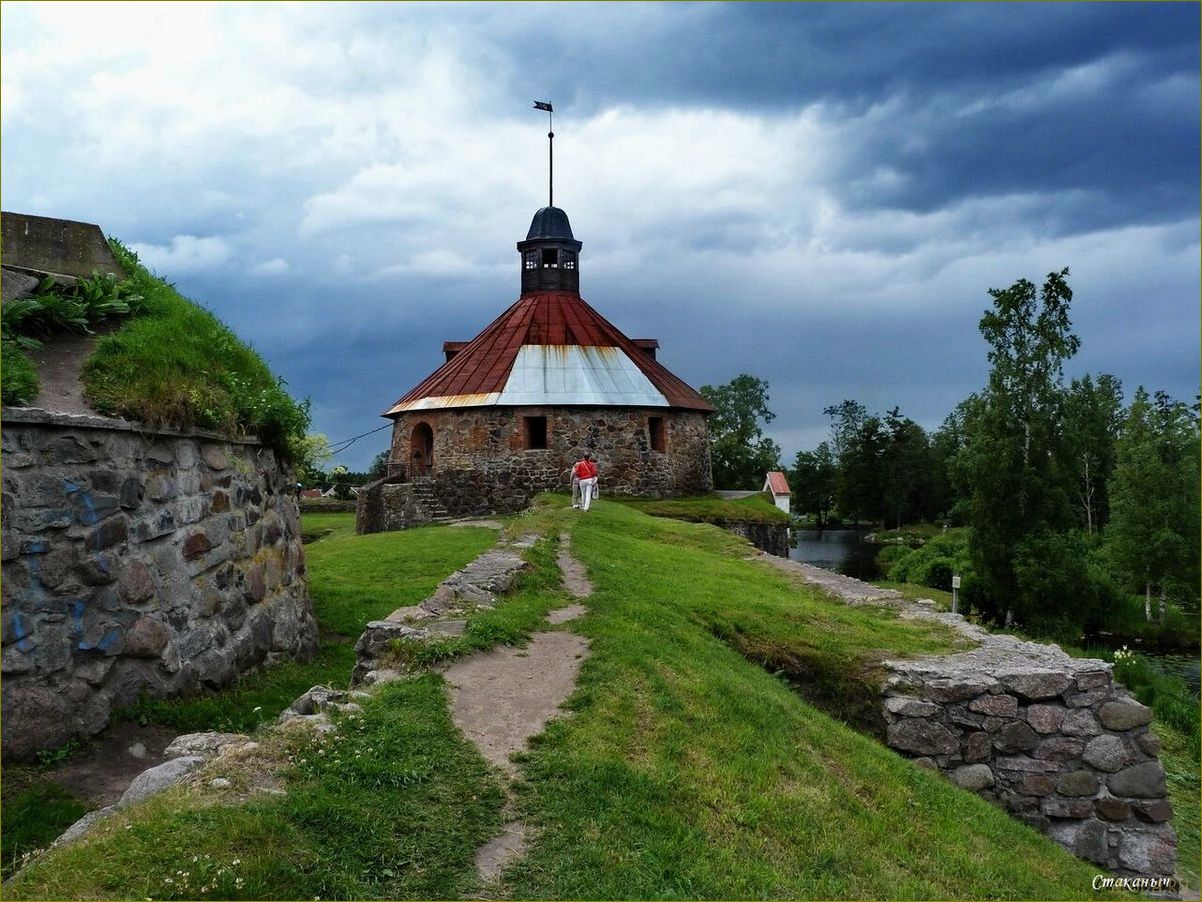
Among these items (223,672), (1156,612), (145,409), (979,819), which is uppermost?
(145,409)

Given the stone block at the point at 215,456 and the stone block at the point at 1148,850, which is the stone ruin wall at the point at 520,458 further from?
the stone block at the point at 1148,850

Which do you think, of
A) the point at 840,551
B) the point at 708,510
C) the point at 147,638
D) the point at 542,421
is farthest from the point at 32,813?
the point at 840,551

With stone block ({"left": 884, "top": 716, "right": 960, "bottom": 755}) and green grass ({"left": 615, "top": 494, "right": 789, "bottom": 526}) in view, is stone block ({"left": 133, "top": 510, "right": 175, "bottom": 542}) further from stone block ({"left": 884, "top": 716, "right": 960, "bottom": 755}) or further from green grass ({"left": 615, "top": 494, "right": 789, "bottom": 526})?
green grass ({"left": 615, "top": 494, "right": 789, "bottom": 526})

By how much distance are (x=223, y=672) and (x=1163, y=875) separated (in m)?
7.80

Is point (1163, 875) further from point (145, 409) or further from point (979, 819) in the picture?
point (145, 409)

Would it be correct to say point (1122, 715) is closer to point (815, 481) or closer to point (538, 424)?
point (538, 424)

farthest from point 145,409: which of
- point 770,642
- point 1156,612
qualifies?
point 1156,612

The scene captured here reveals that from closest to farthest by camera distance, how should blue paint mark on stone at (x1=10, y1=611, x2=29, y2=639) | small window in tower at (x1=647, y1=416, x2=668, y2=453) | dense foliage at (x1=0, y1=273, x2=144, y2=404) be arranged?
blue paint mark on stone at (x1=10, y1=611, x2=29, y2=639) → dense foliage at (x1=0, y1=273, x2=144, y2=404) → small window in tower at (x1=647, y1=416, x2=668, y2=453)

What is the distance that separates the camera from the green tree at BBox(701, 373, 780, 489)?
1944 inches

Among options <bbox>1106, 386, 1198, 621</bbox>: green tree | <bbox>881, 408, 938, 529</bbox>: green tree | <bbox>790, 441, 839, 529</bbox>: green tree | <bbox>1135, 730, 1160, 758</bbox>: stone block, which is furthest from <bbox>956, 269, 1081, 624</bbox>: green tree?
<bbox>790, 441, 839, 529</bbox>: green tree

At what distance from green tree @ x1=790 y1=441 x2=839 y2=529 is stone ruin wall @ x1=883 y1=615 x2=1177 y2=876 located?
68.9 metres

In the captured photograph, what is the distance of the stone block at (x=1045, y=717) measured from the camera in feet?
23.3

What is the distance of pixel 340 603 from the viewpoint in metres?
11.0

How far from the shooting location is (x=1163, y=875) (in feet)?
22.7
